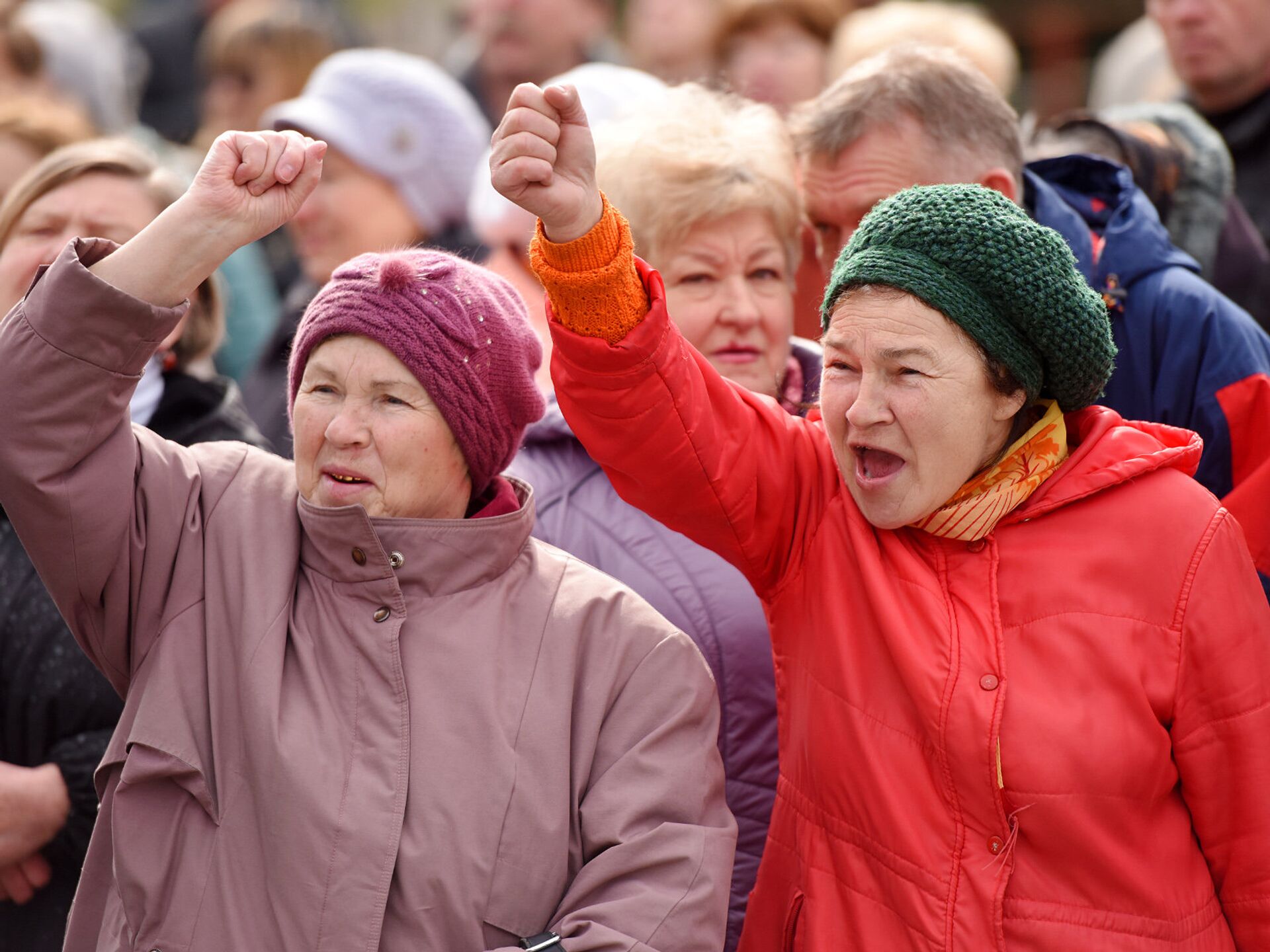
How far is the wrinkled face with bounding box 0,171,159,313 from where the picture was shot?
3.23 meters

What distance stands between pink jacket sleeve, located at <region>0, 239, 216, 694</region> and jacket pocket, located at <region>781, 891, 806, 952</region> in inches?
45.4

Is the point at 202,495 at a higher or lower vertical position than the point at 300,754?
higher

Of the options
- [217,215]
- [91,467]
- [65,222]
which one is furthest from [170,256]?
[65,222]

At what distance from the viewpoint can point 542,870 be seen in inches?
96.3

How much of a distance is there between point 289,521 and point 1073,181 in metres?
2.09

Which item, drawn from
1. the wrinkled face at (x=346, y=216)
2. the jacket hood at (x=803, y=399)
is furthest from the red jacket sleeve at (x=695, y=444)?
the wrinkled face at (x=346, y=216)

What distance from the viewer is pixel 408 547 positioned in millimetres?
2535

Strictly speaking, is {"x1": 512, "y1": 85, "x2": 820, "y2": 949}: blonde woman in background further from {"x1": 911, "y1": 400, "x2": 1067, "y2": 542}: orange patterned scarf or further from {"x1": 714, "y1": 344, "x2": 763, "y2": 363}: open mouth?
{"x1": 911, "y1": 400, "x2": 1067, "y2": 542}: orange patterned scarf

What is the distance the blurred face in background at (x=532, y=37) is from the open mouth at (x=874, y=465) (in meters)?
4.80

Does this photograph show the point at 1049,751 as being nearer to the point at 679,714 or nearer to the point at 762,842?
the point at 679,714

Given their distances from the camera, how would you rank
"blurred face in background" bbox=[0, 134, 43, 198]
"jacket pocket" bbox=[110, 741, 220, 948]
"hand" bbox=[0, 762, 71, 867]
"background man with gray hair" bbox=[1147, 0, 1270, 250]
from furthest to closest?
1. "background man with gray hair" bbox=[1147, 0, 1270, 250]
2. "blurred face in background" bbox=[0, 134, 43, 198]
3. "hand" bbox=[0, 762, 71, 867]
4. "jacket pocket" bbox=[110, 741, 220, 948]

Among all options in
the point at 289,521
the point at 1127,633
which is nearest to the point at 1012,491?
the point at 1127,633

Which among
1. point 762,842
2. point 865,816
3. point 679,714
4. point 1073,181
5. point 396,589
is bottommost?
point 762,842

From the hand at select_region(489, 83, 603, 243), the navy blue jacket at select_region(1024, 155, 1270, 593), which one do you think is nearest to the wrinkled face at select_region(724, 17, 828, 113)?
the navy blue jacket at select_region(1024, 155, 1270, 593)
